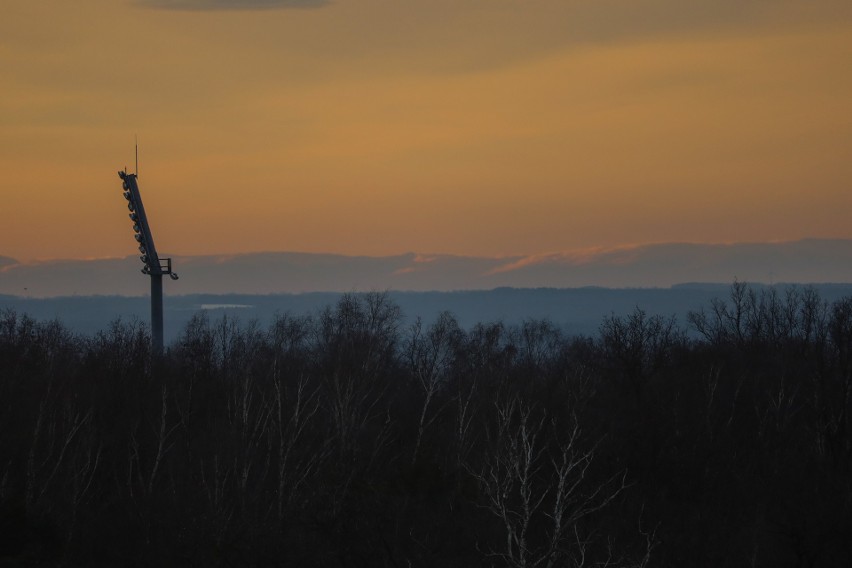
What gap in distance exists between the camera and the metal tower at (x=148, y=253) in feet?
210

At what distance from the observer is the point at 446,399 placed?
2692 inches

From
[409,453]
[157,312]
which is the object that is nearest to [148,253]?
[157,312]

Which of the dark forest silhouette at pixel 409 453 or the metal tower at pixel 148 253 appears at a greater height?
the metal tower at pixel 148 253

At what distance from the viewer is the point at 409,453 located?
58.2 m

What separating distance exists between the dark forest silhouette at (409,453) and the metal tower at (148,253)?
235 centimetres

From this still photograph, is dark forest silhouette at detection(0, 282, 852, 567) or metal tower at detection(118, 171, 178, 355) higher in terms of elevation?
metal tower at detection(118, 171, 178, 355)

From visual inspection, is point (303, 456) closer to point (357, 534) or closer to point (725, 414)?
point (357, 534)

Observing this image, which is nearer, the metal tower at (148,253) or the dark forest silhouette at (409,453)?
the dark forest silhouette at (409,453)

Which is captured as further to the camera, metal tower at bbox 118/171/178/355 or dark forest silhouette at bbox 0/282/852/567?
metal tower at bbox 118/171/178/355

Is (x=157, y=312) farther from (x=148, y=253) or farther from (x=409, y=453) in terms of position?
(x=409, y=453)

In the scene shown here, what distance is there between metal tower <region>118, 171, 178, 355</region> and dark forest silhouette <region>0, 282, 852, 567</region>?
92.4 inches

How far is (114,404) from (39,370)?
6.47 meters

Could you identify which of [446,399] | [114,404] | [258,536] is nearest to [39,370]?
[114,404]

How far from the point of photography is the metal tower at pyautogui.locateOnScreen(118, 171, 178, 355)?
64000mm
